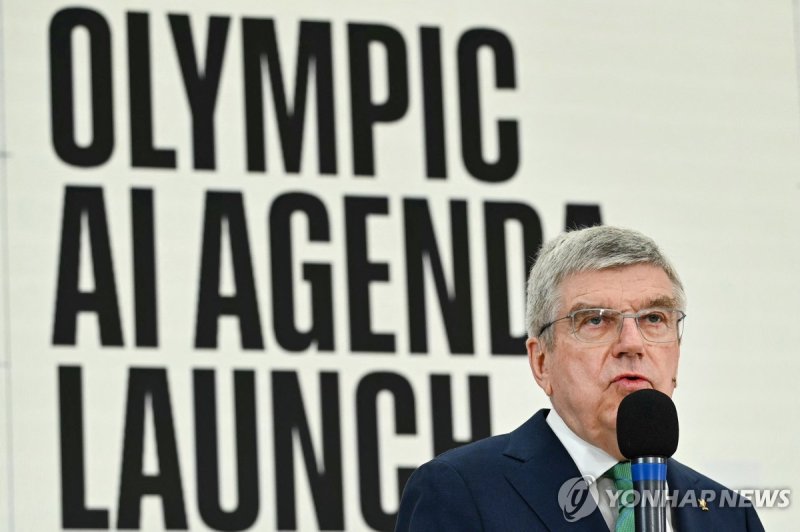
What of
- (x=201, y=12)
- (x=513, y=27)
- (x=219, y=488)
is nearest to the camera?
(x=219, y=488)

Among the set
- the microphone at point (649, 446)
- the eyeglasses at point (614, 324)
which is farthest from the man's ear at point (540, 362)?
the microphone at point (649, 446)

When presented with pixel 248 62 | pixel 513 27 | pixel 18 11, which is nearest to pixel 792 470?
pixel 513 27

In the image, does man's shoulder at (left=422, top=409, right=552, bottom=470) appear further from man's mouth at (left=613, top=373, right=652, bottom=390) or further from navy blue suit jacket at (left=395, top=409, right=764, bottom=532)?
man's mouth at (left=613, top=373, right=652, bottom=390)

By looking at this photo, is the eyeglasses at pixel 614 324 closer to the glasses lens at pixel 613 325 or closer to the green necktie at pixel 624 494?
the glasses lens at pixel 613 325

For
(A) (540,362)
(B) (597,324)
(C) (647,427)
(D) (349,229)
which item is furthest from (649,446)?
(D) (349,229)

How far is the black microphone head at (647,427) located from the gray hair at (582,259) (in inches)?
23.2

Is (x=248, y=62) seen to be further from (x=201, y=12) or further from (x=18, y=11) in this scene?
(x=18, y=11)

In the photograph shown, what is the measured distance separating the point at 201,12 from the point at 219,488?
1573 millimetres

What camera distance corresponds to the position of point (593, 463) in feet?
10.8

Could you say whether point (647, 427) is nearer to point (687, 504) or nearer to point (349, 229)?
point (687, 504)

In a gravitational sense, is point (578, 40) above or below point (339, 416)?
above

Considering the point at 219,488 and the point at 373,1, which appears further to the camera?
the point at 373,1

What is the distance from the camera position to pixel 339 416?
5.57 metres

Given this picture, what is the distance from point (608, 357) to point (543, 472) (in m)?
0.25
